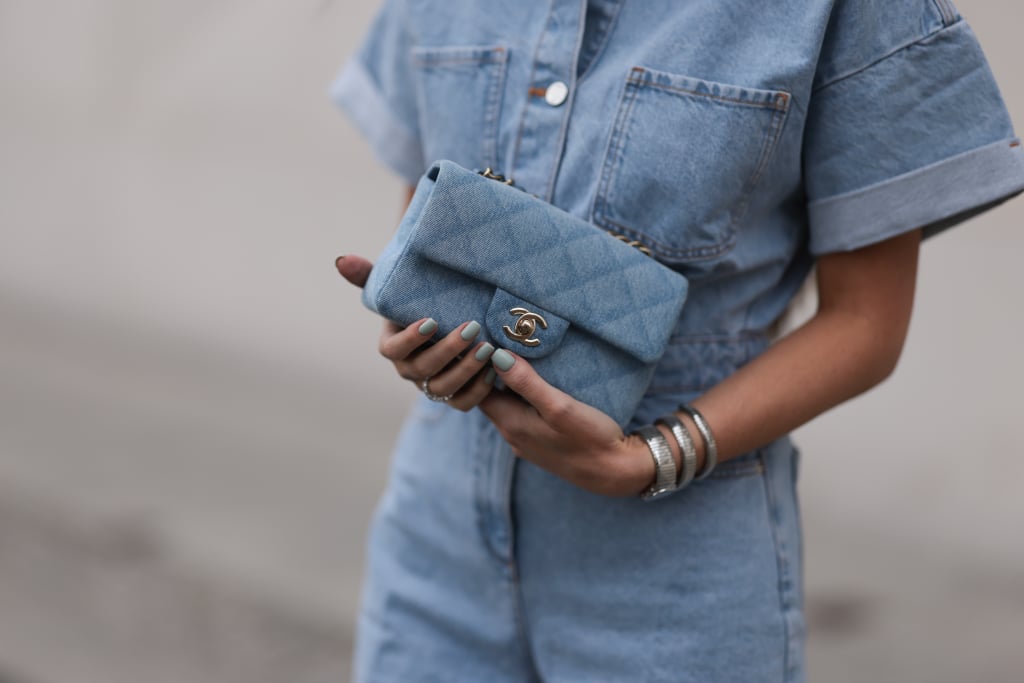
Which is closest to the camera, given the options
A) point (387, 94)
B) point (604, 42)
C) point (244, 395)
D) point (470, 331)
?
point (470, 331)

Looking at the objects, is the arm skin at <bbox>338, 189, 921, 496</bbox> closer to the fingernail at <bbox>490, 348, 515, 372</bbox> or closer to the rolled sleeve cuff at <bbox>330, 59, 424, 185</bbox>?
the fingernail at <bbox>490, 348, 515, 372</bbox>

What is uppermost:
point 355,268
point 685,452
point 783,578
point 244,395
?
point 355,268

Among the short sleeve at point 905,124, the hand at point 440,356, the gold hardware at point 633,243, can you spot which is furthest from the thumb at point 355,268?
the short sleeve at point 905,124

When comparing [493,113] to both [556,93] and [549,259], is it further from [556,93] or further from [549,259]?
[549,259]

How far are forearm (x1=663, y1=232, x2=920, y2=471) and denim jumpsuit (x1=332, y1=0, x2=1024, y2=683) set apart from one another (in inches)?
1.6

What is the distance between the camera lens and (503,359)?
83 centimetres

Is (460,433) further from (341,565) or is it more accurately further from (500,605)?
(341,565)

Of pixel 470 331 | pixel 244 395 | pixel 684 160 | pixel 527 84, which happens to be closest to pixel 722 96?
pixel 684 160

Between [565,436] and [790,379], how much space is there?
0.73 feet

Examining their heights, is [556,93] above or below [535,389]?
above

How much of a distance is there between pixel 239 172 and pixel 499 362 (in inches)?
89.1

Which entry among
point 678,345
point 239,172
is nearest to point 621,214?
point 678,345

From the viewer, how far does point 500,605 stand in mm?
1031

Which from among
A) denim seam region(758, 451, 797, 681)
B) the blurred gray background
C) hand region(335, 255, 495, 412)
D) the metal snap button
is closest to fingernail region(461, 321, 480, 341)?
hand region(335, 255, 495, 412)
